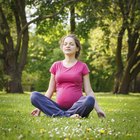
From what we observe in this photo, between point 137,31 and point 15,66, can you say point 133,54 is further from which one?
point 15,66

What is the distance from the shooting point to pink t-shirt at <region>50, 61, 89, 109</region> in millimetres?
9133

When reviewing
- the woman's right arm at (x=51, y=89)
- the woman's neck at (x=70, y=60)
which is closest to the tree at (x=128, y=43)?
the woman's neck at (x=70, y=60)

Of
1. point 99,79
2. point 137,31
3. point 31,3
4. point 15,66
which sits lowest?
point 99,79

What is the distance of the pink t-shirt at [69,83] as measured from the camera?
913 cm

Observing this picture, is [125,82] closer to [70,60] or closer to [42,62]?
[70,60]

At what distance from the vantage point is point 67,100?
9.13 metres

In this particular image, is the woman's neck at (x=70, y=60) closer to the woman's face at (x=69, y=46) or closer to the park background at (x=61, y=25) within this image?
the woman's face at (x=69, y=46)

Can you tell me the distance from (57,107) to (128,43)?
25272mm

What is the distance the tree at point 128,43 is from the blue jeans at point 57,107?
21.1 meters

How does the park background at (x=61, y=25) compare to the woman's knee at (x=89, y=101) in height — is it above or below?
above

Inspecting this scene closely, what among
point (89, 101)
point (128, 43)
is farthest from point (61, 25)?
point (89, 101)

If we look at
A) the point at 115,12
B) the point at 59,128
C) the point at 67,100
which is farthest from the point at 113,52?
the point at 59,128

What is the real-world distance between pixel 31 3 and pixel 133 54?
9.00 m

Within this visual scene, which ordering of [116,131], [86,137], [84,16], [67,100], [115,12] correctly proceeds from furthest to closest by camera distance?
[115,12] < [84,16] < [67,100] < [116,131] < [86,137]
